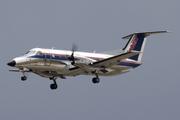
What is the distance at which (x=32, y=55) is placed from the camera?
79.9 feet

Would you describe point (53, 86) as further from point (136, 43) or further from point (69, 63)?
point (136, 43)

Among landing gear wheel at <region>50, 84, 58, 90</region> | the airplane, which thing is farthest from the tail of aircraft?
landing gear wheel at <region>50, 84, 58, 90</region>

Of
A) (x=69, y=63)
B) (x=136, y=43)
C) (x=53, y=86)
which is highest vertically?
(x=136, y=43)

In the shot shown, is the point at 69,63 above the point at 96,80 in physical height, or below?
above

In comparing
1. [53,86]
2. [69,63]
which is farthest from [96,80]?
[53,86]

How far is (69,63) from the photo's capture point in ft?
83.6

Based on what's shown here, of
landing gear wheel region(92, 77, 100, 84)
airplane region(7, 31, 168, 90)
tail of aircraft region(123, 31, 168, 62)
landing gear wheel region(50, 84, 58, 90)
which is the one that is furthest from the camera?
tail of aircraft region(123, 31, 168, 62)

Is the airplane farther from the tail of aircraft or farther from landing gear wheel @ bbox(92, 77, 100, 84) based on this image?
the tail of aircraft

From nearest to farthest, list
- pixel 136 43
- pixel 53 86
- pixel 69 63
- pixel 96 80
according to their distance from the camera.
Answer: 1. pixel 69 63
2. pixel 96 80
3. pixel 53 86
4. pixel 136 43

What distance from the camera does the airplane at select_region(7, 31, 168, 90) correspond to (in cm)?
2423

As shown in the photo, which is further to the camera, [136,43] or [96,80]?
[136,43]

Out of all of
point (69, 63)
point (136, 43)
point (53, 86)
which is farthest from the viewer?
point (136, 43)

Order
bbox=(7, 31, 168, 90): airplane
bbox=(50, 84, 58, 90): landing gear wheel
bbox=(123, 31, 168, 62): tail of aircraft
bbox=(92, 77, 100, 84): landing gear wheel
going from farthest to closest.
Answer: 1. bbox=(123, 31, 168, 62): tail of aircraft
2. bbox=(50, 84, 58, 90): landing gear wheel
3. bbox=(92, 77, 100, 84): landing gear wheel
4. bbox=(7, 31, 168, 90): airplane

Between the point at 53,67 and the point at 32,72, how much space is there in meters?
2.47
